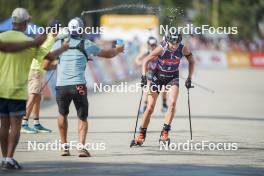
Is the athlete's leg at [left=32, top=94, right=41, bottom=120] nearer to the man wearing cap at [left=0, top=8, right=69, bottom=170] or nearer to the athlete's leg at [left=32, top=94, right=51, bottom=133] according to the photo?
the athlete's leg at [left=32, top=94, right=51, bottom=133]

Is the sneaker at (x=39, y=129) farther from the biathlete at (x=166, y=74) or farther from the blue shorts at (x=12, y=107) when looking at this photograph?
the blue shorts at (x=12, y=107)

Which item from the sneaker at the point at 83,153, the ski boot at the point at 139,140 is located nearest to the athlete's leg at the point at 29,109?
the ski boot at the point at 139,140

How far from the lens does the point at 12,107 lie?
1297 centimetres

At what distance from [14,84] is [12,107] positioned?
313mm

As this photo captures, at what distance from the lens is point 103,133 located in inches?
Result: 729

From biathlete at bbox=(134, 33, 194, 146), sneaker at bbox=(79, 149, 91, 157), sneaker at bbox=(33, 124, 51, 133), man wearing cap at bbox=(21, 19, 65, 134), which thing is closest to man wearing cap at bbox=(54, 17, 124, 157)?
sneaker at bbox=(79, 149, 91, 157)

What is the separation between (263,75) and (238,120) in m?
26.6

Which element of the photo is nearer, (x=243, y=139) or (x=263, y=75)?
(x=243, y=139)

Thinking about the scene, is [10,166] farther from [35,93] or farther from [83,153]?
[35,93]

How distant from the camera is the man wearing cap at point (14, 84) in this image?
12852 millimetres

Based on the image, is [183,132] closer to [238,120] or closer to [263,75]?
→ [238,120]

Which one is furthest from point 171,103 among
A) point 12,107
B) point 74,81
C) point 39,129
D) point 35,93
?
point 12,107

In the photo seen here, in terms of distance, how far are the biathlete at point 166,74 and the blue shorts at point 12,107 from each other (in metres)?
3.69

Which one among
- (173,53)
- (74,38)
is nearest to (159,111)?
(173,53)
